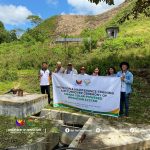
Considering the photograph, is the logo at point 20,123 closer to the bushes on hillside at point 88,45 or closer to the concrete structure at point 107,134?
the concrete structure at point 107,134

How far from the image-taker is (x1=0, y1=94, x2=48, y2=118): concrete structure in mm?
11336

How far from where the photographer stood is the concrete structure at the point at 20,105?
11336 millimetres

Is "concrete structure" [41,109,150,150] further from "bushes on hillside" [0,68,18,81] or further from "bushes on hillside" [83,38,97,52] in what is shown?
"bushes on hillside" [83,38,97,52]

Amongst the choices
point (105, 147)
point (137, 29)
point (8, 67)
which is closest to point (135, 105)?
point (105, 147)

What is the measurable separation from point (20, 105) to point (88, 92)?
89.9 inches

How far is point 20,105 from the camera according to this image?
11250 millimetres

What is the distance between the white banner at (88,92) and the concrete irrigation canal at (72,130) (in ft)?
1.72

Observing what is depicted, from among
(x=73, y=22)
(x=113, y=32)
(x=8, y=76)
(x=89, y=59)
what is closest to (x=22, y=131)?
(x=8, y=76)

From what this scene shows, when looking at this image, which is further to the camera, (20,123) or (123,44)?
(123,44)

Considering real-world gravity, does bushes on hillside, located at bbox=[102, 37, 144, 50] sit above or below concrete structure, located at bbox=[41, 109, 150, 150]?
above

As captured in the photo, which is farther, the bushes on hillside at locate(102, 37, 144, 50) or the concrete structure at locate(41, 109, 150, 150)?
the bushes on hillside at locate(102, 37, 144, 50)

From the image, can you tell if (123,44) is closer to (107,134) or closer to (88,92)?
(88,92)

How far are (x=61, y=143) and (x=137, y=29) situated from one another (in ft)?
83.9

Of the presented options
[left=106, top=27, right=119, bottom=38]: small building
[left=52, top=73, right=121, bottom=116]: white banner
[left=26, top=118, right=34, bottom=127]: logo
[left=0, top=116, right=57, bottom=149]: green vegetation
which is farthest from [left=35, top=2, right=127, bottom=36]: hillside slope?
[left=0, top=116, right=57, bottom=149]: green vegetation
